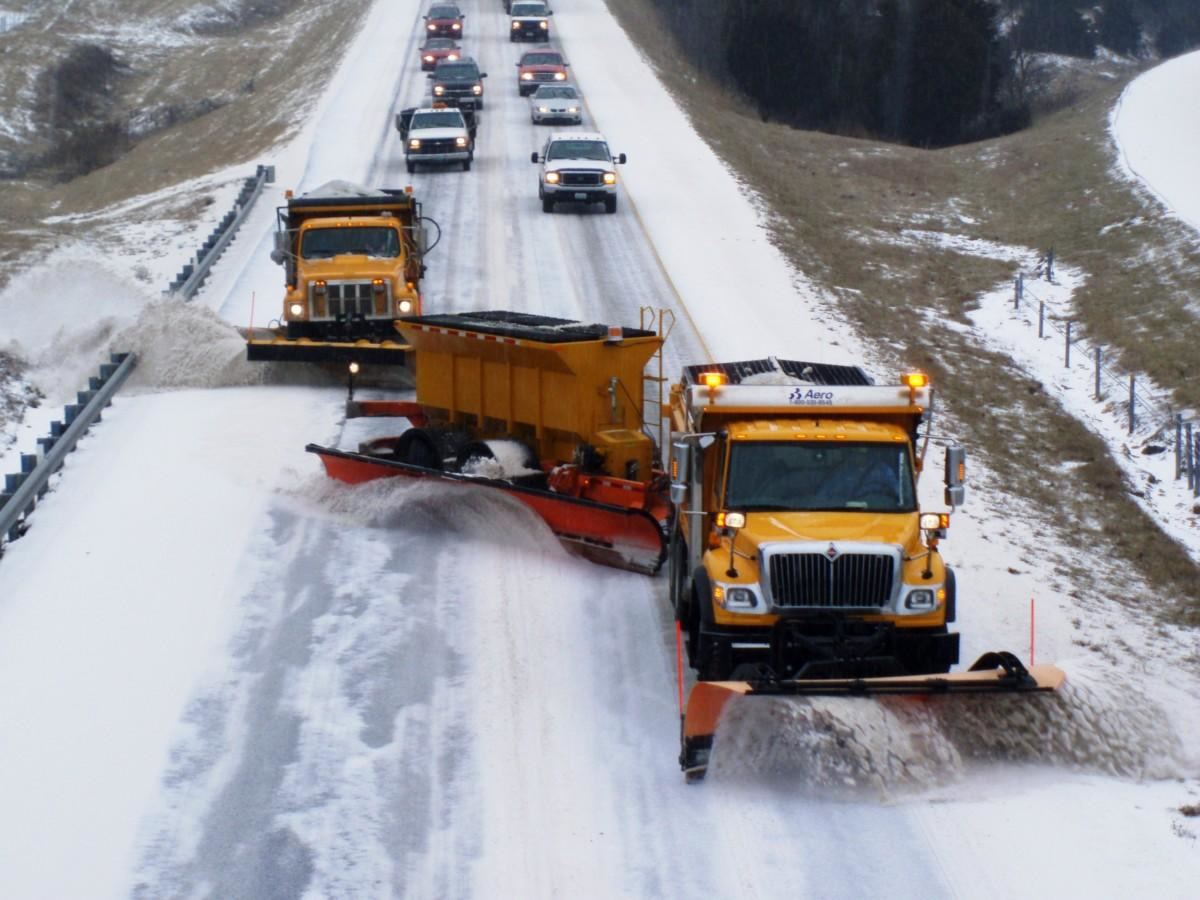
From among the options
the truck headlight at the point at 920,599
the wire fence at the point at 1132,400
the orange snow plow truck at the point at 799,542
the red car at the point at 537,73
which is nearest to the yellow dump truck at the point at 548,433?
the orange snow plow truck at the point at 799,542

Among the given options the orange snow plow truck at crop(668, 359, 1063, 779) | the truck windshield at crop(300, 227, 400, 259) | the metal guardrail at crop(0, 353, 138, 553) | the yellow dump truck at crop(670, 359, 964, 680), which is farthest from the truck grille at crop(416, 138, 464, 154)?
the orange snow plow truck at crop(668, 359, 1063, 779)

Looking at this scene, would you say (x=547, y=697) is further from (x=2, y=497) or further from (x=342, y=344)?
(x=342, y=344)

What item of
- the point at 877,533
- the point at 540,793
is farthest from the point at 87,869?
the point at 877,533

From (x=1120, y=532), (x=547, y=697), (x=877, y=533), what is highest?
(x=877, y=533)

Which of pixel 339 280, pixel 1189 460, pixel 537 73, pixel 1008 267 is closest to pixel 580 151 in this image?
pixel 1008 267

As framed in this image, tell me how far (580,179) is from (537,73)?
18834 millimetres

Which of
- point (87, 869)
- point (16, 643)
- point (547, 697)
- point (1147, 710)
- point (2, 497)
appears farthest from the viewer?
point (2, 497)

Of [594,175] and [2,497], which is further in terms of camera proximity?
[594,175]

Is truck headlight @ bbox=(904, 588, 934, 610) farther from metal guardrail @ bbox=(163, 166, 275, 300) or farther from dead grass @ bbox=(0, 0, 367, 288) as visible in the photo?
dead grass @ bbox=(0, 0, 367, 288)

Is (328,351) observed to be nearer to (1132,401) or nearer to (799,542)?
(799,542)

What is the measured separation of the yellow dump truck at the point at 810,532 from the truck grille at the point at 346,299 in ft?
33.2

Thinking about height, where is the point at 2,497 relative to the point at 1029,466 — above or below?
above

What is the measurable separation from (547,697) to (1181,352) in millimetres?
20143

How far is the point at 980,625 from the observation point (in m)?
13.9
